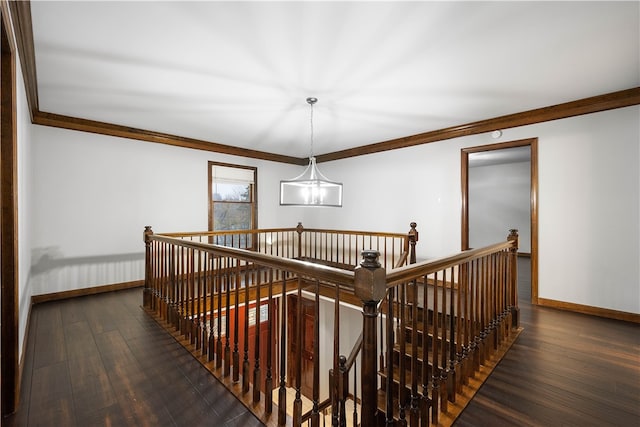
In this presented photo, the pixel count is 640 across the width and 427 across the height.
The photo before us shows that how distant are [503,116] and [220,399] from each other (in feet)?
15.0

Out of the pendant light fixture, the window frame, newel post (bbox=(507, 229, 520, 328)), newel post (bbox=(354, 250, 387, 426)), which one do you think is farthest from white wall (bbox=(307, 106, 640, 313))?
newel post (bbox=(354, 250, 387, 426))

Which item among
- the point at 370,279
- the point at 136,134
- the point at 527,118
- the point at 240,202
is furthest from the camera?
the point at 240,202

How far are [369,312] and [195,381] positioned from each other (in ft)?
5.48

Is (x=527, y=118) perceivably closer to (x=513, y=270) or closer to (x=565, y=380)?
(x=513, y=270)

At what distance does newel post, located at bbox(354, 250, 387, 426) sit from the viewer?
117cm

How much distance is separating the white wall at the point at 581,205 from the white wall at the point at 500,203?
431 cm

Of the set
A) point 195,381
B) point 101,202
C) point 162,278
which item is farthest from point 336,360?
point 101,202

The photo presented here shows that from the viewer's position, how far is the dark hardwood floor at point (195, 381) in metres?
1.75

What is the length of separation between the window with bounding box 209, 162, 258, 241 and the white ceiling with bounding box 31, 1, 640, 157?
1679mm

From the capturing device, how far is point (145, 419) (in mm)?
1733

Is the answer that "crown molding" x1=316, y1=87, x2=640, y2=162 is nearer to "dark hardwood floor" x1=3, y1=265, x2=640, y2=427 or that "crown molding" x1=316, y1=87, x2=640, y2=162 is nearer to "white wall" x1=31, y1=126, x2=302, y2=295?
"dark hardwood floor" x1=3, y1=265, x2=640, y2=427

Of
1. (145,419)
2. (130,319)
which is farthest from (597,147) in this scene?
(130,319)

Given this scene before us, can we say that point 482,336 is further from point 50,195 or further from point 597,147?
point 50,195

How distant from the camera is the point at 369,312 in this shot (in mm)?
1211
